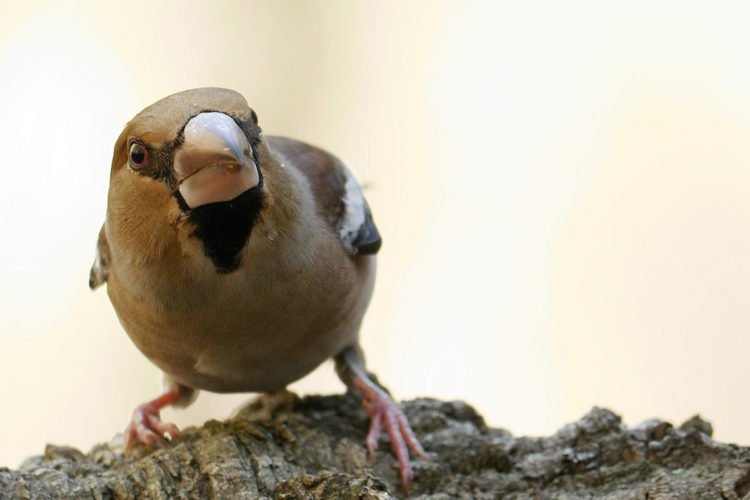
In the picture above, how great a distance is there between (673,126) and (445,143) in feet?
6.99

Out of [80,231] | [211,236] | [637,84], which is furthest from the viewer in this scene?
[637,84]

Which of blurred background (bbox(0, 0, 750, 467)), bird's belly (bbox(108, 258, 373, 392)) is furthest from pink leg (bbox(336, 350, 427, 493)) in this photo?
blurred background (bbox(0, 0, 750, 467))

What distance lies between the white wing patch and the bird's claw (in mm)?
1170

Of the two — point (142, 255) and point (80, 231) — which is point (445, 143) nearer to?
point (80, 231)

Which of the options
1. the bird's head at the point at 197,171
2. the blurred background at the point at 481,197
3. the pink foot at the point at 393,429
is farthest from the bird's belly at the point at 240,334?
the blurred background at the point at 481,197

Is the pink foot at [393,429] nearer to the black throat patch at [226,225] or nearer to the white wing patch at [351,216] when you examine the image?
the white wing patch at [351,216]

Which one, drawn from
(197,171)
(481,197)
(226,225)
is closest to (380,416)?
(226,225)

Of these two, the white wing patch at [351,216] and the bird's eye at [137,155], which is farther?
the white wing patch at [351,216]

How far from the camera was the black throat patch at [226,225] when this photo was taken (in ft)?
10.4

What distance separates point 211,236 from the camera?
3.22 metres

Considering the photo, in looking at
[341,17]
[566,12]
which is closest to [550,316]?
[566,12]

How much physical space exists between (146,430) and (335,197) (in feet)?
4.69

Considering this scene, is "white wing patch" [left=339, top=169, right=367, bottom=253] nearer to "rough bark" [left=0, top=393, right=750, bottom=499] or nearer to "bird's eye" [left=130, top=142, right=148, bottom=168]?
"rough bark" [left=0, top=393, right=750, bottom=499]

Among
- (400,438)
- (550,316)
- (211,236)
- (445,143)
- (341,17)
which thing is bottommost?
(400,438)
